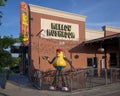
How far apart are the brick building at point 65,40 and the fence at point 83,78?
209 cm

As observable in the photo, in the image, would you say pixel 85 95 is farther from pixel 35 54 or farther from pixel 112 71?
pixel 35 54

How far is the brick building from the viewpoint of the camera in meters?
20.7

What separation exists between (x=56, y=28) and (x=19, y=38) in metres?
9.03

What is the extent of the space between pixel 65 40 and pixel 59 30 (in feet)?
4.00

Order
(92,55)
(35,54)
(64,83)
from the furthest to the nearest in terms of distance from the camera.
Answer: (92,55), (35,54), (64,83)

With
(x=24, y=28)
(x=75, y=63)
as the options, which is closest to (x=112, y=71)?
(x=75, y=63)

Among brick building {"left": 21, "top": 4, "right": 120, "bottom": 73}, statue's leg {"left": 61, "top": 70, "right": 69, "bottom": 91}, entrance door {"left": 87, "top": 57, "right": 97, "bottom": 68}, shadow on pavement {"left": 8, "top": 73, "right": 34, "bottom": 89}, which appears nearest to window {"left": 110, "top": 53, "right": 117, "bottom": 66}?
brick building {"left": 21, "top": 4, "right": 120, "bottom": 73}

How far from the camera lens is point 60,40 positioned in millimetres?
22766

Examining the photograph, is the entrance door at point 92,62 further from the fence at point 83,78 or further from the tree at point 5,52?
the tree at point 5,52

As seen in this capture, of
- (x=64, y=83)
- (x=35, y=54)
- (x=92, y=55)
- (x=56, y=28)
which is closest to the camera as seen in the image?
(x=64, y=83)

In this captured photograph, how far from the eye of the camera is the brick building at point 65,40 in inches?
815

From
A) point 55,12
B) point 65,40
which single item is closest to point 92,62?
point 65,40

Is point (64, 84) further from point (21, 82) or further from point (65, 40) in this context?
point (65, 40)

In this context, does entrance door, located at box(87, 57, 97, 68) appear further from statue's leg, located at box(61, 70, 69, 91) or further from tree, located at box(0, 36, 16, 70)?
tree, located at box(0, 36, 16, 70)
